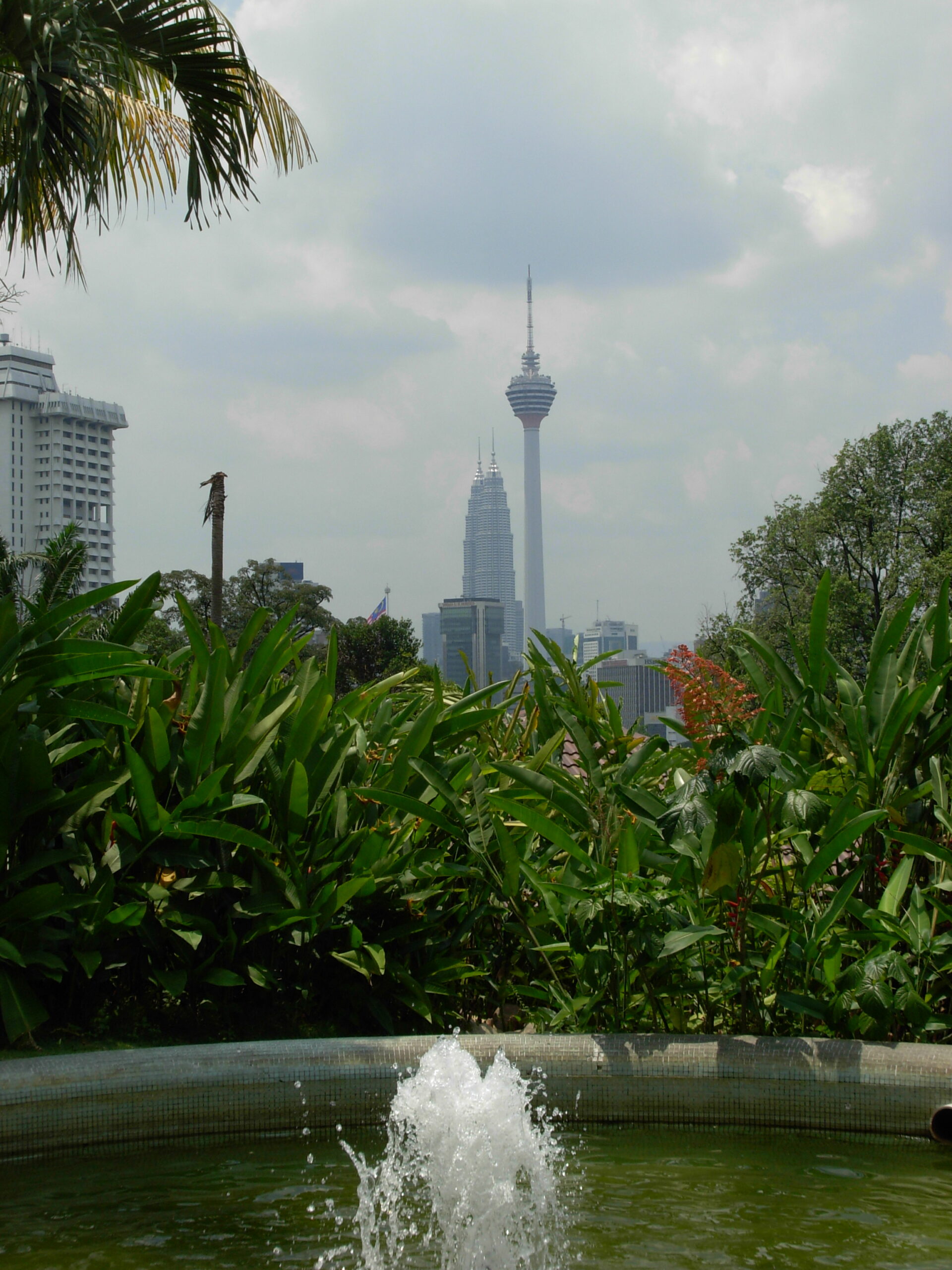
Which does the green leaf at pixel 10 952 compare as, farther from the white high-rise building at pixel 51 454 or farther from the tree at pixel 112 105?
the white high-rise building at pixel 51 454

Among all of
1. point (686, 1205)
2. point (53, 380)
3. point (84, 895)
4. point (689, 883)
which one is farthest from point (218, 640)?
point (53, 380)

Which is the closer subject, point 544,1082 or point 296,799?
point 544,1082

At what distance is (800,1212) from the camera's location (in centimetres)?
287

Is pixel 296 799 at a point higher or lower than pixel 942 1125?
higher

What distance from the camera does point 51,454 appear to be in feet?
359

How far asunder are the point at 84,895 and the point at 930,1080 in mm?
2593

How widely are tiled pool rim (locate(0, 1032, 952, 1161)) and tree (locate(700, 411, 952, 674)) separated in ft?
85.9

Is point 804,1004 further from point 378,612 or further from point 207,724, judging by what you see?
point 378,612

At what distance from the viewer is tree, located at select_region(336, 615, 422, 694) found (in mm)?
44500

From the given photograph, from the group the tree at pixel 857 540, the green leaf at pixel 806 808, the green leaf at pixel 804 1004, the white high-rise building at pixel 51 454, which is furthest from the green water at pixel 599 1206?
the white high-rise building at pixel 51 454

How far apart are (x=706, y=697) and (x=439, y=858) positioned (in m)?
1.11

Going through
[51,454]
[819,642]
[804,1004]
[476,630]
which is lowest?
[804,1004]

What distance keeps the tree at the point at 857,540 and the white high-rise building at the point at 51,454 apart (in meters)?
85.4

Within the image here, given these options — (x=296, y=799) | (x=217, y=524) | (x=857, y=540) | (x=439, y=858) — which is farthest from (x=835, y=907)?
(x=857, y=540)
